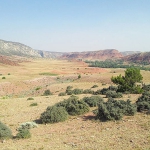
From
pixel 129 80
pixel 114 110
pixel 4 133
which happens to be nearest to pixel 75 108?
pixel 114 110

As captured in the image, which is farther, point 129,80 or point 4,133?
point 129,80

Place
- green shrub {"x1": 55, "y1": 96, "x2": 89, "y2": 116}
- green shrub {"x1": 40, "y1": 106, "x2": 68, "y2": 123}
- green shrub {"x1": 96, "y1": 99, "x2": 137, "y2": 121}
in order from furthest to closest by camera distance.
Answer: green shrub {"x1": 55, "y1": 96, "x2": 89, "y2": 116}
green shrub {"x1": 40, "y1": 106, "x2": 68, "y2": 123}
green shrub {"x1": 96, "y1": 99, "x2": 137, "y2": 121}

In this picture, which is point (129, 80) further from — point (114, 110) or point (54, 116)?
point (54, 116)

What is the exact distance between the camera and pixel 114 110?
13.9 meters

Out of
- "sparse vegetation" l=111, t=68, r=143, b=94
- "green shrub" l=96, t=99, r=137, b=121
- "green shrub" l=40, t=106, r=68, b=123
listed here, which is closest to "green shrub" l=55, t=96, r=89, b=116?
"green shrub" l=40, t=106, r=68, b=123

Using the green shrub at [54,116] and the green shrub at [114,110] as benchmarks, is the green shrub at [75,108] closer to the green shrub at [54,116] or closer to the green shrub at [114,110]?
the green shrub at [54,116]

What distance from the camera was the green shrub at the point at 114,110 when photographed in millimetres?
13883

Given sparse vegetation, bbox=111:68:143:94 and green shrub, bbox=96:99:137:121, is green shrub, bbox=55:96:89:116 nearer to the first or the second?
green shrub, bbox=96:99:137:121

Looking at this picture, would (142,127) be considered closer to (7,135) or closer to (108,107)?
(108,107)

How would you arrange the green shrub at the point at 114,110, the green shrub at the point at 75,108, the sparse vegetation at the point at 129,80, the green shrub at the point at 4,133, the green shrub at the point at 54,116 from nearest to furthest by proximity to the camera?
the green shrub at the point at 4,133
the green shrub at the point at 114,110
the green shrub at the point at 54,116
the green shrub at the point at 75,108
the sparse vegetation at the point at 129,80

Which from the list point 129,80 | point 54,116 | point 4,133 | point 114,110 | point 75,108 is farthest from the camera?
point 129,80

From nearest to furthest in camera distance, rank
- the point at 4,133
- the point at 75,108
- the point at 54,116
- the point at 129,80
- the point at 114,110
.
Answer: the point at 4,133 < the point at 114,110 < the point at 54,116 < the point at 75,108 < the point at 129,80

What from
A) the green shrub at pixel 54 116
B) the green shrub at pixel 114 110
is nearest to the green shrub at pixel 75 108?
the green shrub at pixel 54 116

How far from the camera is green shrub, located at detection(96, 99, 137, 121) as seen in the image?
1388 centimetres
